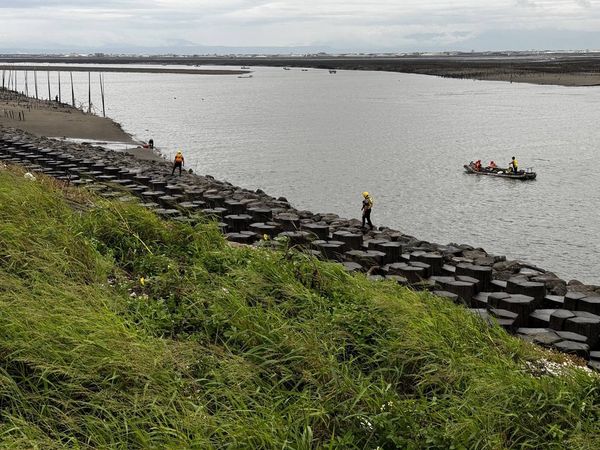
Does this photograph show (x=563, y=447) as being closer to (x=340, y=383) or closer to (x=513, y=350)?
(x=340, y=383)

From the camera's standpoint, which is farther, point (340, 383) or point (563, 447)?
point (340, 383)

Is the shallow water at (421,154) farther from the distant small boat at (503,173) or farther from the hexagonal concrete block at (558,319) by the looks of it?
the hexagonal concrete block at (558,319)

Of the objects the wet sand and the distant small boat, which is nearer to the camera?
the distant small boat

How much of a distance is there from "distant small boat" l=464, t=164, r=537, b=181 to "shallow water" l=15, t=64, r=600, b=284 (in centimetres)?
69

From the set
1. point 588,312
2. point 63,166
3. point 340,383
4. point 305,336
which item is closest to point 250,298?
point 305,336

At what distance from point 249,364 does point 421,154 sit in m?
45.8

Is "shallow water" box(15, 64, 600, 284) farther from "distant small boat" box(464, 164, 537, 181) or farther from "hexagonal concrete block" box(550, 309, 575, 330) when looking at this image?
"hexagonal concrete block" box(550, 309, 575, 330)

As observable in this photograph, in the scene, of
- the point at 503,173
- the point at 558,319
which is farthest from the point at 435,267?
the point at 503,173

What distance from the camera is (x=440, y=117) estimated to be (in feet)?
249

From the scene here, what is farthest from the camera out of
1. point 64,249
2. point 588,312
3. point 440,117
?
point 440,117

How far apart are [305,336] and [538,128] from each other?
63271 millimetres

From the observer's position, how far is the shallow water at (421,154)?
29.4 m

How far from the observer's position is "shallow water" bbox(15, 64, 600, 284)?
29375 millimetres

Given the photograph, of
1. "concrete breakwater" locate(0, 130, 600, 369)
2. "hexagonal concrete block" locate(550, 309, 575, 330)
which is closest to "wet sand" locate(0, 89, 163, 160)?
"concrete breakwater" locate(0, 130, 600, 369)
